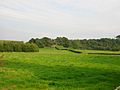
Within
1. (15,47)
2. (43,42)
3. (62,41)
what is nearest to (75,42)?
(62,41)

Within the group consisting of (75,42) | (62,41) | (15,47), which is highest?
(62,41)

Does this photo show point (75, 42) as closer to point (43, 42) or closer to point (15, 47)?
point (43, 42)

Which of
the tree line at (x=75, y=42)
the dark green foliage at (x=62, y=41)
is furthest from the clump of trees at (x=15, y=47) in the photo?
the dark green foliage at (x=62, y=41)

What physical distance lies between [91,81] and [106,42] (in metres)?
86.0

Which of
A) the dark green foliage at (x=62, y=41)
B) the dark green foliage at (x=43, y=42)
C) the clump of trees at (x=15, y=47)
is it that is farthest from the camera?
the dark green foliage at (x=62, y=41)


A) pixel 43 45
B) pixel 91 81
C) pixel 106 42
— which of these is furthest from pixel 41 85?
pixel 106 42

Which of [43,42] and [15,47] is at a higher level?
[43,42]

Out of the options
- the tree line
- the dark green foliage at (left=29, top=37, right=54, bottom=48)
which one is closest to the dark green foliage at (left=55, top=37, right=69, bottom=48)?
the tree line

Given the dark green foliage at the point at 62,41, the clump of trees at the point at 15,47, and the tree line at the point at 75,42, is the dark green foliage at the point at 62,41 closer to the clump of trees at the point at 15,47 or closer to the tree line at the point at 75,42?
the tree line at the point at 75,42

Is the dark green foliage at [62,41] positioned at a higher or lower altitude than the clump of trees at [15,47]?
higher

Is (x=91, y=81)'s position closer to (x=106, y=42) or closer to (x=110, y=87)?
(x=110, y=87)

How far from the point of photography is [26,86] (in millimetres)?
16344

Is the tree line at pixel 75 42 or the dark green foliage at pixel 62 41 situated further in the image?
the dark green foliage at pixel 62 41

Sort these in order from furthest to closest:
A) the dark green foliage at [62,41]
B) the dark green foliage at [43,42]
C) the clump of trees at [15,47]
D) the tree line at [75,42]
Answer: the dark green foliage at [62,41], the tree line at [75,42], the dark green foliage at [43,42], the clump of trees at [15,47]
